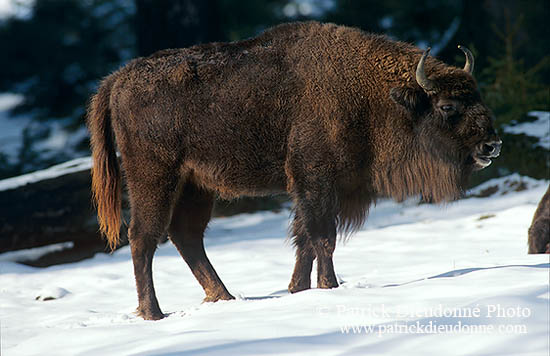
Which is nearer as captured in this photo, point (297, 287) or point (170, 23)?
point (297, 287)

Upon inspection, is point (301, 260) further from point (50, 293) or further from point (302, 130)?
point (50, 293)

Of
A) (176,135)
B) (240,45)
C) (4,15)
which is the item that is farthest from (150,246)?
(4,15)

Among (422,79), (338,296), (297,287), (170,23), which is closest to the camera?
(338,296)

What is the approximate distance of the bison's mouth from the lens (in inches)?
206

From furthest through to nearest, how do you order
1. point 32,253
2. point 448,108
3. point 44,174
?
point 44,174
point 32,253
point 448,108

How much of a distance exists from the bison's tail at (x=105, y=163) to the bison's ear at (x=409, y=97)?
217cm

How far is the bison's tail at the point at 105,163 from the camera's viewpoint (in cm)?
570

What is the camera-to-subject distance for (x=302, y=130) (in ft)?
17.2

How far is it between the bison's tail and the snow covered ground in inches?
29.8

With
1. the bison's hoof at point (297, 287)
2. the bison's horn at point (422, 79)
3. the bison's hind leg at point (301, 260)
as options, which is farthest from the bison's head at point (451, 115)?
the bison's hoof at point (297, 287)

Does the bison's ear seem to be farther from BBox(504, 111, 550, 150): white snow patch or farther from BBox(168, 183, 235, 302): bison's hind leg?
BBox(504, 111, 550, 150): white snow patch

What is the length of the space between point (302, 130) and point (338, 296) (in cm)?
136

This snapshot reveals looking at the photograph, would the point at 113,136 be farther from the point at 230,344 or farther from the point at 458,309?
the point at 458,309

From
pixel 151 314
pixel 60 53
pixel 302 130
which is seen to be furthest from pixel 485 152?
pixel 60 53
